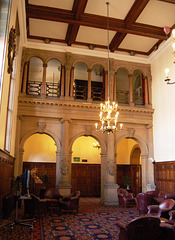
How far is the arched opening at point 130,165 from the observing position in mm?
16719

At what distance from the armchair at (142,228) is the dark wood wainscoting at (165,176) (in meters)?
7.01

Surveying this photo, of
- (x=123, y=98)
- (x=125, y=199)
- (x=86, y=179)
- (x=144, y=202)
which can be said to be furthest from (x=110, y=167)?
(x=123, y=98)

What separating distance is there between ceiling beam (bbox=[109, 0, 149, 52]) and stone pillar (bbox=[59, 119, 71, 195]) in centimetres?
472

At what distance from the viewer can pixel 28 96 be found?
1223 centimetres

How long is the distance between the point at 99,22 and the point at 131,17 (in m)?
1.40

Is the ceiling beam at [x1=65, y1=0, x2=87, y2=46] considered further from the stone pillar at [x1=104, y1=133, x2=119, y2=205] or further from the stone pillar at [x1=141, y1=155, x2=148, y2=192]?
the stone pillar at [x1=141, y1=155, x2=148, y2=192]

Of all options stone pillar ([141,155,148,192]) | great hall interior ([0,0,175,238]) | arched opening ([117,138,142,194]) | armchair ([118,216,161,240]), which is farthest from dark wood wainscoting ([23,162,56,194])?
armchair ([118,216,161,240])

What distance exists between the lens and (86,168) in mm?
17062

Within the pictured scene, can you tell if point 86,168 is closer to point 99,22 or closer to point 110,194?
point 110,194

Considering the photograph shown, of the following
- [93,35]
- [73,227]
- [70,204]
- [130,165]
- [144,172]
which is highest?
[93,35]

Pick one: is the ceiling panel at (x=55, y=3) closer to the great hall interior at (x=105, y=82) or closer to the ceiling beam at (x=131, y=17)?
the great hall interior at (x=105, y=82)

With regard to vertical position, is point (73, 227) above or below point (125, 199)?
below

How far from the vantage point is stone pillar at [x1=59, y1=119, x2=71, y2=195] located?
11461mm

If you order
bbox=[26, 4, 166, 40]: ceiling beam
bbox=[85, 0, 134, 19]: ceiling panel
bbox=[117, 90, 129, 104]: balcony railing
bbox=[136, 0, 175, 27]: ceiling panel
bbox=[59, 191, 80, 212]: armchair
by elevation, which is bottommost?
bbox=[59, 191, 80, 212]: armchair
